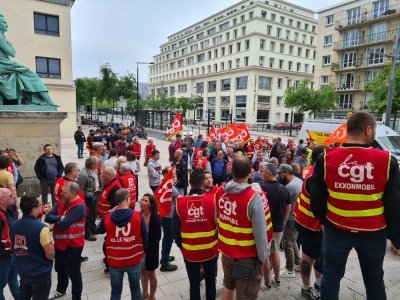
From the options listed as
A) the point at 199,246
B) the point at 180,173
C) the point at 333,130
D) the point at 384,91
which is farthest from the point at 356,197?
the point at 384,91

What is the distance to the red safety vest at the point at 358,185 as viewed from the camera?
7.75 feet

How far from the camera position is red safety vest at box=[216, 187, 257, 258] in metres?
2.91

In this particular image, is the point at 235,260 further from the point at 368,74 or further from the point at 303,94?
the point at 368,74

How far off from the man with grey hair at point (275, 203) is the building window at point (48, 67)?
86.5 feet

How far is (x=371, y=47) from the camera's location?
3712 centimetres

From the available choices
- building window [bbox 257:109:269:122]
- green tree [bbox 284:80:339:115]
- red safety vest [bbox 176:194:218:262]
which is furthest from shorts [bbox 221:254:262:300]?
building window [bbox 257:109:269:122]

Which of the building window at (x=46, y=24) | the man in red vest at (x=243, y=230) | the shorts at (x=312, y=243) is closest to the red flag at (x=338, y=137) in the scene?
the shorts at (x=312, y=243)

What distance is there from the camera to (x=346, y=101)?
132 ft

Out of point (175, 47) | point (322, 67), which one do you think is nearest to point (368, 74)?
point (322, 67)

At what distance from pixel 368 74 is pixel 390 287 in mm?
40459

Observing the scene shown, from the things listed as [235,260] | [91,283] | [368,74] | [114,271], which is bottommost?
[91,283]

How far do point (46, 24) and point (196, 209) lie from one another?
90.2 ft

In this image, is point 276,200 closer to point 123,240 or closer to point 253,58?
point 123,240

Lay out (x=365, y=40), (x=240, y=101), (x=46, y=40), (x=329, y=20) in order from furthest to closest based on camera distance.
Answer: (x=240, y=101) < (x=329, y=20) < (x=365, y=40) < (x=46, y=40)
